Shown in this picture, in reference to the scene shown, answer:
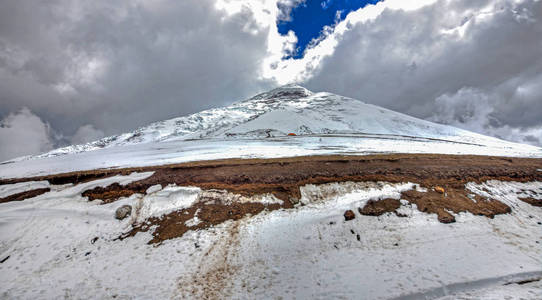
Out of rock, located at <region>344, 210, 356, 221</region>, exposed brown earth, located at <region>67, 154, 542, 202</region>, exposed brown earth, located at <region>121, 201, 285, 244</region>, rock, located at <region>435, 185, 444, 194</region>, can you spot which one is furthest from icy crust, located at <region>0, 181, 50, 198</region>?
rock, located at <region>435, 185, 444, 194</region>

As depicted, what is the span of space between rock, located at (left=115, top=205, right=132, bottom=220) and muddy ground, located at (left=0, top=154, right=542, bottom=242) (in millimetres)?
1675

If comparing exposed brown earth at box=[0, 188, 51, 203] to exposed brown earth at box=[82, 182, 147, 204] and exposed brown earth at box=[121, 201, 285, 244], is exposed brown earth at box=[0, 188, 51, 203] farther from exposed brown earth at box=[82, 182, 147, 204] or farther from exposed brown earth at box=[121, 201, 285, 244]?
exposed brown earth at box=[121, 201, 285, 244]

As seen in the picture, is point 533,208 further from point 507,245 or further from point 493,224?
point 507,245

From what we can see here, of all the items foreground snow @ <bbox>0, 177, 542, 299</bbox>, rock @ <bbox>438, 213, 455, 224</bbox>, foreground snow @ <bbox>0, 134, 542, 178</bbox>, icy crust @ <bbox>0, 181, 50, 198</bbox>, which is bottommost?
foreground snow @ <bbox>0, 177, 542, 299</bbox>

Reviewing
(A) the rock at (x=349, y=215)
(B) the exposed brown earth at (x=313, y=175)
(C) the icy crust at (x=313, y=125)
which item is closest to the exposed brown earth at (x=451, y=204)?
(B) the exposed brown earth at (x=313, y=175)

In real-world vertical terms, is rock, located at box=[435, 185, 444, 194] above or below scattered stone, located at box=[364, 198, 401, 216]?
above

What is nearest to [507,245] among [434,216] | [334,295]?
[434,216]

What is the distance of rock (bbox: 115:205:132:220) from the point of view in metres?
11.6

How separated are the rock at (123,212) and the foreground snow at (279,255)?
541mm

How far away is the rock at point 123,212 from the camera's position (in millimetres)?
11555

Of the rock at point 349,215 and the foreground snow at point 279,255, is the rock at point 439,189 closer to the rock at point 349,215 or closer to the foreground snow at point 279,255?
the foreground snow at point 279,255

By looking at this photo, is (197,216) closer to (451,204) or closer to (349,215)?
(349,215)

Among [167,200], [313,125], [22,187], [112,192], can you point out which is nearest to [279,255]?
[167,200]

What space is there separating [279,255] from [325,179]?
7.34 metres
